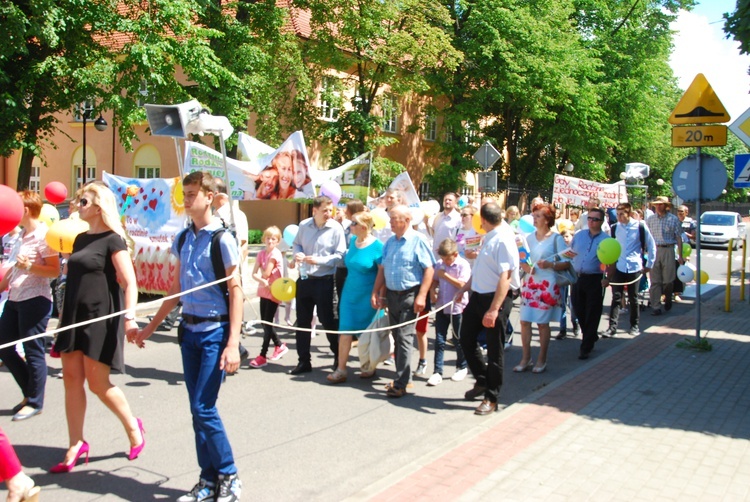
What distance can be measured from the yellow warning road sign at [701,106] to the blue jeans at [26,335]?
760 cm

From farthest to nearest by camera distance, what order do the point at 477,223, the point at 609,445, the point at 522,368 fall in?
the point at 477,223
the point at 522,368
the point at 609,445

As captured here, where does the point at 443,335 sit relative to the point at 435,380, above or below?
above

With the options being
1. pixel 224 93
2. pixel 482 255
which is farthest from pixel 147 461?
pixel 224 93

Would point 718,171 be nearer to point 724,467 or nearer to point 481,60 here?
point 724,467

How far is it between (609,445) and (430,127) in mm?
28788

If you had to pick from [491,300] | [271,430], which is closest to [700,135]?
[491,300]

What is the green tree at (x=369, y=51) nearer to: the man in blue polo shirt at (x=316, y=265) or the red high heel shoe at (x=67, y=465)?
the man in blue polo shirt at (x=316, y=265)

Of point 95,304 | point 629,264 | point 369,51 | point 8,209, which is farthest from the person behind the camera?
point 369,51

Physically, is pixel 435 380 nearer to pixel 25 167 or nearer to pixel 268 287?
pixel 268 287

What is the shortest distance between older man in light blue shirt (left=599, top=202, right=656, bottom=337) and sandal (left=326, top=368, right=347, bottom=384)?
185 inches

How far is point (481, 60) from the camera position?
1168 inches

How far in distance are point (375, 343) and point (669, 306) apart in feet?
26.0

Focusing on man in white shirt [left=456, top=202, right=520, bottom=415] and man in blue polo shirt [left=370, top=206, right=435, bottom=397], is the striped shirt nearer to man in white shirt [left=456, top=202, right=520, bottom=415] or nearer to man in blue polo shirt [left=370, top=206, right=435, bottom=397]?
man in white shirt [left=456, top=202, right=520, bottom=415]

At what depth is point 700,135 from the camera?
9086 millimetres
